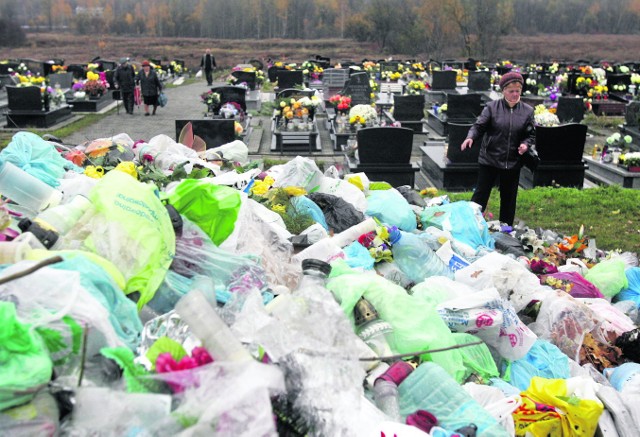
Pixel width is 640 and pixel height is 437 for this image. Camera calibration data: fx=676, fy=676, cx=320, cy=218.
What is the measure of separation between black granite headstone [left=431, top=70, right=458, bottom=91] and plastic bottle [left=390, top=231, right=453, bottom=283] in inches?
705

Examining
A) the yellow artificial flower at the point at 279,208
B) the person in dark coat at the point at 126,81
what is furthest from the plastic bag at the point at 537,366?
the person in dark coat at the point at 126,81

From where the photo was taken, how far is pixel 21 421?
7.14ft

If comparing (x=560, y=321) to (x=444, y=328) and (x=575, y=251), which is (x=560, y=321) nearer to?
(x=444, y=328)

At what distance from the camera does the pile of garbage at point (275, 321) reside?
7.61 feet

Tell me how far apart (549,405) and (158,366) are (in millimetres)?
1954

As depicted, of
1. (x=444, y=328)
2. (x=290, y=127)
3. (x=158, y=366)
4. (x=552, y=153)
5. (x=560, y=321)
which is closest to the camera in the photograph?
(x=158, y=366)

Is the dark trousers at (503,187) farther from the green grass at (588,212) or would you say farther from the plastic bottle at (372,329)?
the plastic bottle at (372,329)

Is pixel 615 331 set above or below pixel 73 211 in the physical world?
below

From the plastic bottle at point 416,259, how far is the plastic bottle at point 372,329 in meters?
1.48

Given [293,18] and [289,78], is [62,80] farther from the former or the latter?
[293,18]

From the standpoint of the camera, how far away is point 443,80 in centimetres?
2228

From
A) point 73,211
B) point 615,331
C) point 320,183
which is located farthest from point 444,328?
point 320,183

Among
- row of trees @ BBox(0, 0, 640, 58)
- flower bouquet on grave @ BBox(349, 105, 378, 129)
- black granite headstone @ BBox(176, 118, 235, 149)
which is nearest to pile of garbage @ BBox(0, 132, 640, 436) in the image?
black granite headstone @ BBox(176, 118, 235, 149)

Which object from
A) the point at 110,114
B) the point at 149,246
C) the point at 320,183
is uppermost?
the point at 149,246
